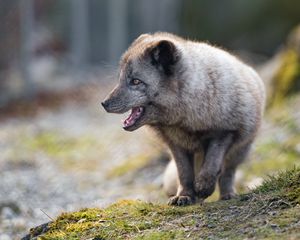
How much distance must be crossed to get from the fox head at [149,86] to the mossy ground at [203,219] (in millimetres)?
768

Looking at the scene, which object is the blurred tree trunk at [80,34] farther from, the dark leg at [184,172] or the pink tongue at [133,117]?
the pink tongue at [133,117]

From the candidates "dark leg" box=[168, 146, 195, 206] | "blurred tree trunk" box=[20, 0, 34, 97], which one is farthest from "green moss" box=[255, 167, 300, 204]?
"blurred tree trunk" box=[20, 0, 34, 97]

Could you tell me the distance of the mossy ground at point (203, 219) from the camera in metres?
4.55

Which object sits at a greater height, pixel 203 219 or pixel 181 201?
pixel 181 201

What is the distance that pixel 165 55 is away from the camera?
5.73 m

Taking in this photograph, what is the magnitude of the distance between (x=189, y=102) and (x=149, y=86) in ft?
1.23

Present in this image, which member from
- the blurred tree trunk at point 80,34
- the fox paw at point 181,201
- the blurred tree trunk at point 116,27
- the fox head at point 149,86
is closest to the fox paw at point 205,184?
the fox paw at point 181,201

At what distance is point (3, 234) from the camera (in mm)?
6133

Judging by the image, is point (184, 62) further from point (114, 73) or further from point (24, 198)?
point (24, 198)

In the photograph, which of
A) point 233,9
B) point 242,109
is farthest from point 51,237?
point 233,9

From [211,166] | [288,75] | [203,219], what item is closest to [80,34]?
[288,75]

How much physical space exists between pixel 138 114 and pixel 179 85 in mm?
423

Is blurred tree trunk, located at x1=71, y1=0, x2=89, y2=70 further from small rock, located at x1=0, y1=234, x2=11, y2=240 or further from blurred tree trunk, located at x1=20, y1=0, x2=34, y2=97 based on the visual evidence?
small rock, located at x1=0, y1=234, x2=11, y2=240

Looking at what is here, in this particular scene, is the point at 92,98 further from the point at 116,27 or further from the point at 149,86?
the point at 149,86
